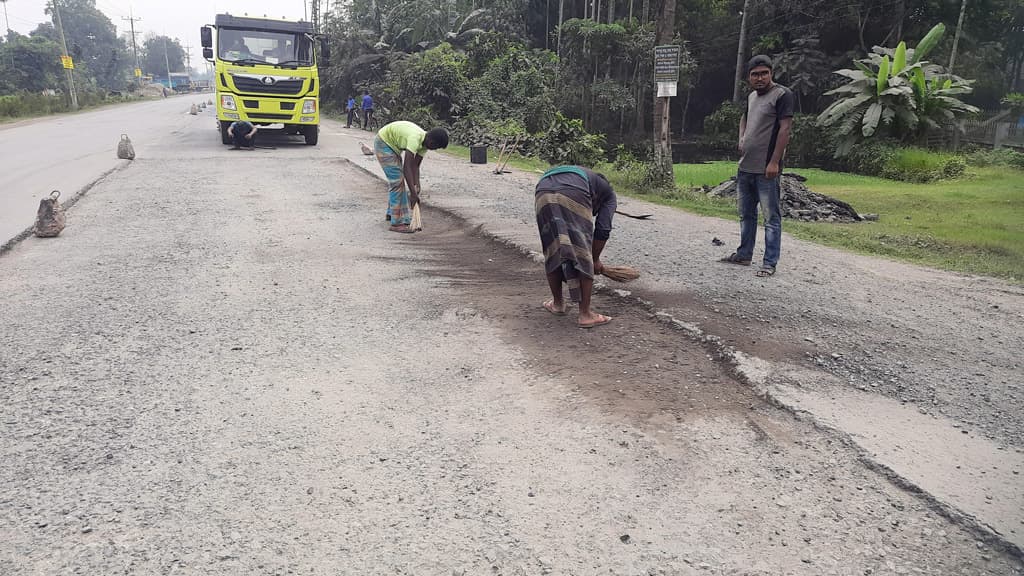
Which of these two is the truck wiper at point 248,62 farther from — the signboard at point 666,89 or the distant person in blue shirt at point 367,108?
the distant person in blue shirt at point 367,108

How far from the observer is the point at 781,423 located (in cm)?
334

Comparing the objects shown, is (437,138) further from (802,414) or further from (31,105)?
(31,105)

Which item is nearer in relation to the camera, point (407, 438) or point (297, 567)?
point (297, 567)

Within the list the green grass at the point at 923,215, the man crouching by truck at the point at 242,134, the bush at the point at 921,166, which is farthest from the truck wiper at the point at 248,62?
the bush at the point at 921,166

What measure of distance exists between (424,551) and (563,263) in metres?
2.38

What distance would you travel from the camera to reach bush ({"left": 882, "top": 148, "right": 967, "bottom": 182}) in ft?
50.6

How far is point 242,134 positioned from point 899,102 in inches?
682

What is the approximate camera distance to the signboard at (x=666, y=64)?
1085 cm

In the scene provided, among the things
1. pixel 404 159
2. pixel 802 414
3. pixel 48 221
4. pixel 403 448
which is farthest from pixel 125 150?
pixel 802 414

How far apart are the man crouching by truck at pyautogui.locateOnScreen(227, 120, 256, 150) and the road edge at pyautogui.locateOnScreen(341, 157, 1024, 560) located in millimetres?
13437

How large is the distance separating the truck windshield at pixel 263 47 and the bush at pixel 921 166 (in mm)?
14499

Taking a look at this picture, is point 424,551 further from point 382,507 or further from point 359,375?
point 359,375

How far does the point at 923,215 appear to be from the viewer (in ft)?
34.0

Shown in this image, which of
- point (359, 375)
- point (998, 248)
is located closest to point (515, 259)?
point (359, 375)
